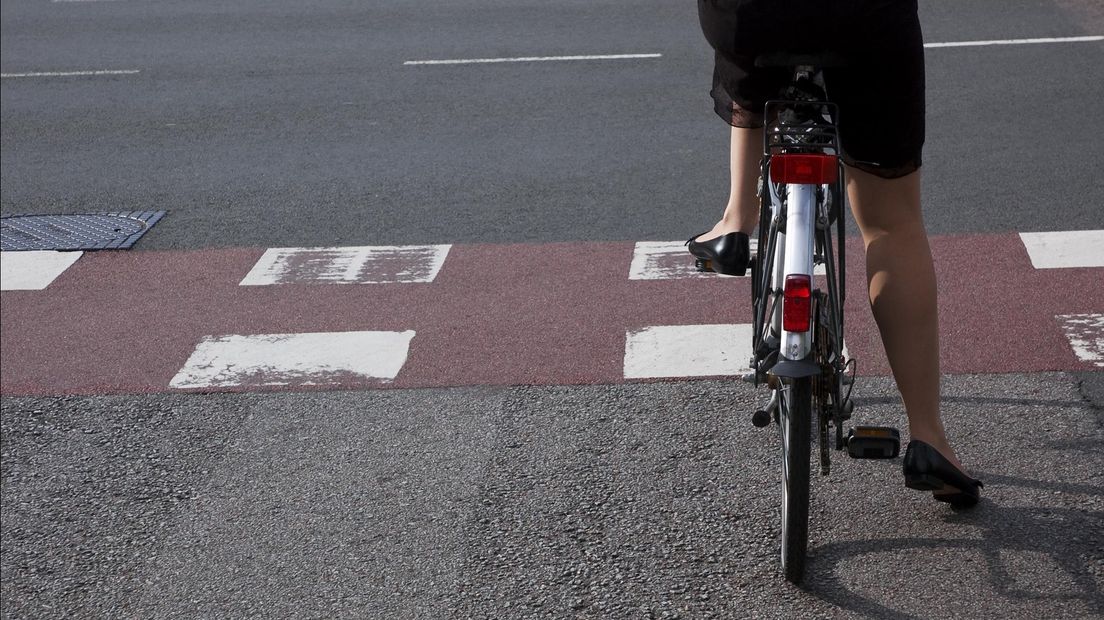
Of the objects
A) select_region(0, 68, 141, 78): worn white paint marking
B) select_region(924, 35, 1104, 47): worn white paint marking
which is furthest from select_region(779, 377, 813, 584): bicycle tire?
select_region(0, 68, 141, 78): worn white paint marking

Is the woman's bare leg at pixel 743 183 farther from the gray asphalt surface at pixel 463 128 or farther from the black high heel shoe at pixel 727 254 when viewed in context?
the gray asphalt surface at pixel 463 128

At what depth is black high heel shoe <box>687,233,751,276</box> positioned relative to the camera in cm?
379

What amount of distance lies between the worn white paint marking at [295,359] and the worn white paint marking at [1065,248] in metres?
2.62

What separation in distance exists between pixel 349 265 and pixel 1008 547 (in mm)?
3580

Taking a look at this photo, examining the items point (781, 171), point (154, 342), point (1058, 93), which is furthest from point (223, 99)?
point (781, 171)

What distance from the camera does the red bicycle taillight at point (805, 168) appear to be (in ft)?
10.4

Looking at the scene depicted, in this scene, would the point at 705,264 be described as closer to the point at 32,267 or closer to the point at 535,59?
the point at 32,267

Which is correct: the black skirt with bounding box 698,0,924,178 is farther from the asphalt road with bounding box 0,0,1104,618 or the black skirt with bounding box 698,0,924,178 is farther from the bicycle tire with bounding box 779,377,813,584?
the asphalt road with bounding box 0,0,1104,618

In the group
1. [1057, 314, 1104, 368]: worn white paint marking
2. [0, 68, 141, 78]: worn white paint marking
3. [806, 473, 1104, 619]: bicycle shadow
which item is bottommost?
[0, 68, 141, 78]: worn white paint marking

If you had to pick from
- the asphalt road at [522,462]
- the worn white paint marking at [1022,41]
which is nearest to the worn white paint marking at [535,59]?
the asphalt road at [522,462]

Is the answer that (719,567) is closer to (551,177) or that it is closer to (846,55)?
(846,55)

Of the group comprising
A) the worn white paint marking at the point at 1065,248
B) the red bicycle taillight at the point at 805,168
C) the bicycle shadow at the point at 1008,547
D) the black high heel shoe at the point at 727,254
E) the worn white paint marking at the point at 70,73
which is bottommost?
the worn white paint marking at the point at 70,73

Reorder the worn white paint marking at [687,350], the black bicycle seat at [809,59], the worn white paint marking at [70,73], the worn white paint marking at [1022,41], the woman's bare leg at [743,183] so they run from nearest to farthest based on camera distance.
Result: the black bicycle seat at [809,59] < the woman's bare leg at [743,183] < the worn white paint marking at [687,350] < the worn white paint marking at [1022,41] < the worn white paint marking at [70,73]

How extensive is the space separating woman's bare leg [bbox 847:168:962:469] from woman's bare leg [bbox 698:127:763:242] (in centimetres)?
32
